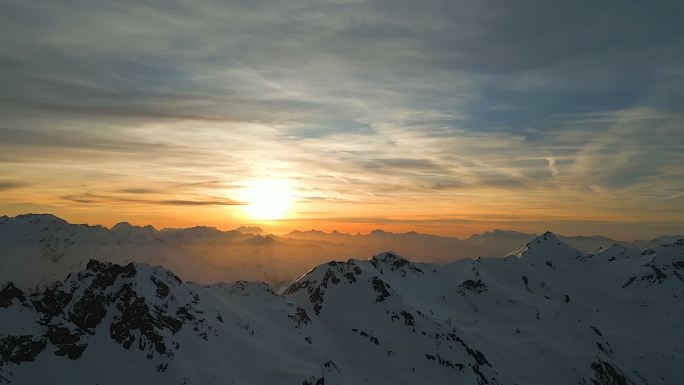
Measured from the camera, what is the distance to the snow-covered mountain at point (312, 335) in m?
77.6

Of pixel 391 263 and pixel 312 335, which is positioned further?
pixel 391 263

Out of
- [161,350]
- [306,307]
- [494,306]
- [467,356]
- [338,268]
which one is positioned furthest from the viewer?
[494,306]

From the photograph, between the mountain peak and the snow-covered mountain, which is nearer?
the snow-covered mountain

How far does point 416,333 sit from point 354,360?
81.3ft

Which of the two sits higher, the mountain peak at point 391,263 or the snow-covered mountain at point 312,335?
the mountain peak at point 391,263

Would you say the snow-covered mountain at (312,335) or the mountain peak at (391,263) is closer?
the snow-covered mountain at (312,335)

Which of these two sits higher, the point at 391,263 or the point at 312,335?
the point at 391,263

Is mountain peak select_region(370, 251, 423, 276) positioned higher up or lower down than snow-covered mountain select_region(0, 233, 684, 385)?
higher up

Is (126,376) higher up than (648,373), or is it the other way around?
(126,376)

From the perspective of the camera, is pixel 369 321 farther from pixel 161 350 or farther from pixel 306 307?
pixel 161 350

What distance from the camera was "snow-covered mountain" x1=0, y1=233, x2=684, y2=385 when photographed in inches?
3056

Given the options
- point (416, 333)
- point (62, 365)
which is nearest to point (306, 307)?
point (416, 333)

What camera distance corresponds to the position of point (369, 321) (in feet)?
447

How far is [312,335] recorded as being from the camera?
121m
